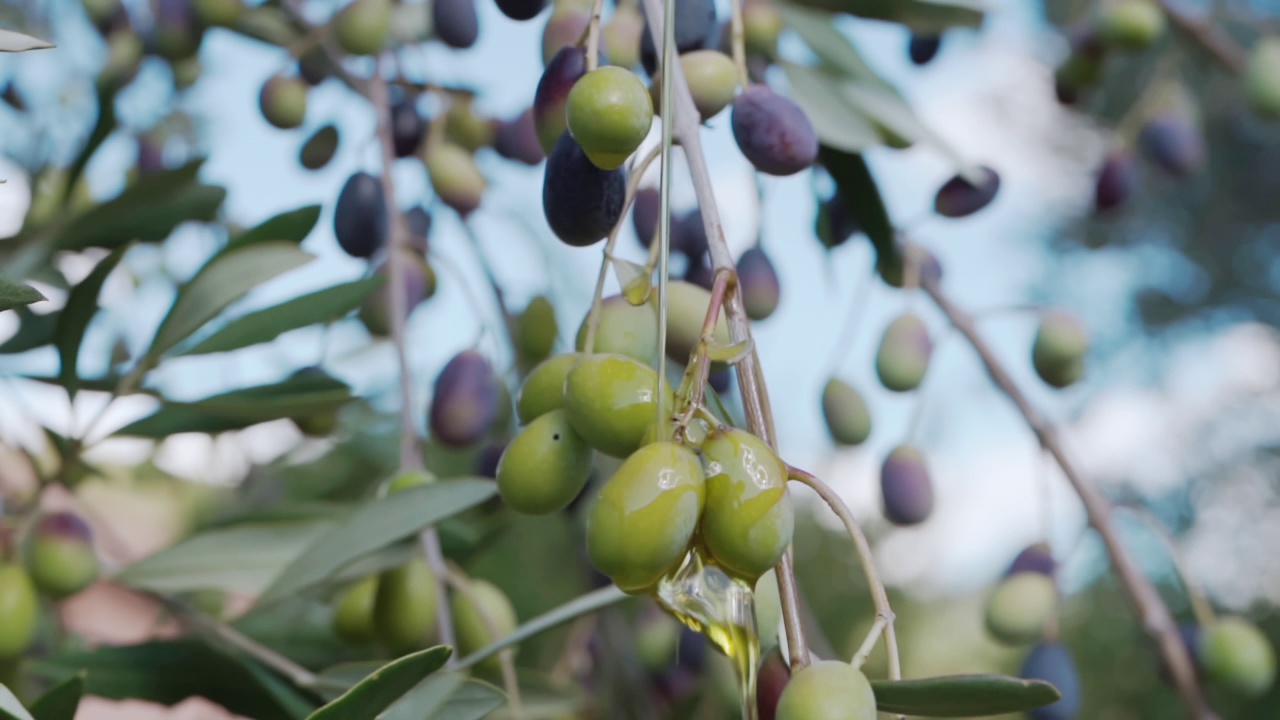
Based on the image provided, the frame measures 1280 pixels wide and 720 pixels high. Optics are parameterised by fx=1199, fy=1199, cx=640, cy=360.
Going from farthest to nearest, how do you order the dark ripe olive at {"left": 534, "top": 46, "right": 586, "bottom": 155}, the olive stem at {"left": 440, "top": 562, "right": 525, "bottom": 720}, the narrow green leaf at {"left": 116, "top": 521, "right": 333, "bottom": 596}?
the narrow green leaf at {"left": 116, "top": 521, "right": 333, "bottom": 596} < the olive stem at {"left": 440, "top": 562, "right": 525, "bottom": 720} < the dark ripe olive at {"left": 534, "top": 46, "right": 586, "bottom": 155}

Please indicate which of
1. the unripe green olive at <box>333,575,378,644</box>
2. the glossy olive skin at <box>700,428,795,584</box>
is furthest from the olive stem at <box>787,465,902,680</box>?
the unripe green olive at <box>333,575,378,644</box>

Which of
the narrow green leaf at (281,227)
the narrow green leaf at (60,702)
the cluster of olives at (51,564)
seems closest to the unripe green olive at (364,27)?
the narrow green leaf at (281,227)

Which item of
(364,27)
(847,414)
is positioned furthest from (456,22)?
(847,414)

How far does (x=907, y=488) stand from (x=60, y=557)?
17.2 inches

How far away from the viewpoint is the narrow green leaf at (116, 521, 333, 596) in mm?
583

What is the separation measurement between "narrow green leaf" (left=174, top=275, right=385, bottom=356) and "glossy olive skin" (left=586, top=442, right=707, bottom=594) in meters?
0.28

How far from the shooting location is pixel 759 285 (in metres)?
0.55

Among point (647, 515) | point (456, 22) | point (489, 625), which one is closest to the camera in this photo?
point (647, 515)

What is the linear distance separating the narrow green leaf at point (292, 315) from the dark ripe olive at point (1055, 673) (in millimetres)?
415

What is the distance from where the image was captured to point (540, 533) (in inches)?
48.4

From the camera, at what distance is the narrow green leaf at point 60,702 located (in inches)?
14.3

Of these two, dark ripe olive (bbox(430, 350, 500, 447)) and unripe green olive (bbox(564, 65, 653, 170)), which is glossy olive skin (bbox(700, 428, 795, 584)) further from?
dark ripe olive (bbox(430, 350, 500, 447))

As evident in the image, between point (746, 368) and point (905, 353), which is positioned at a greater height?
point (746, 368)

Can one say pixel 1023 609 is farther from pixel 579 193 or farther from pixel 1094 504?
pixel 579 193
